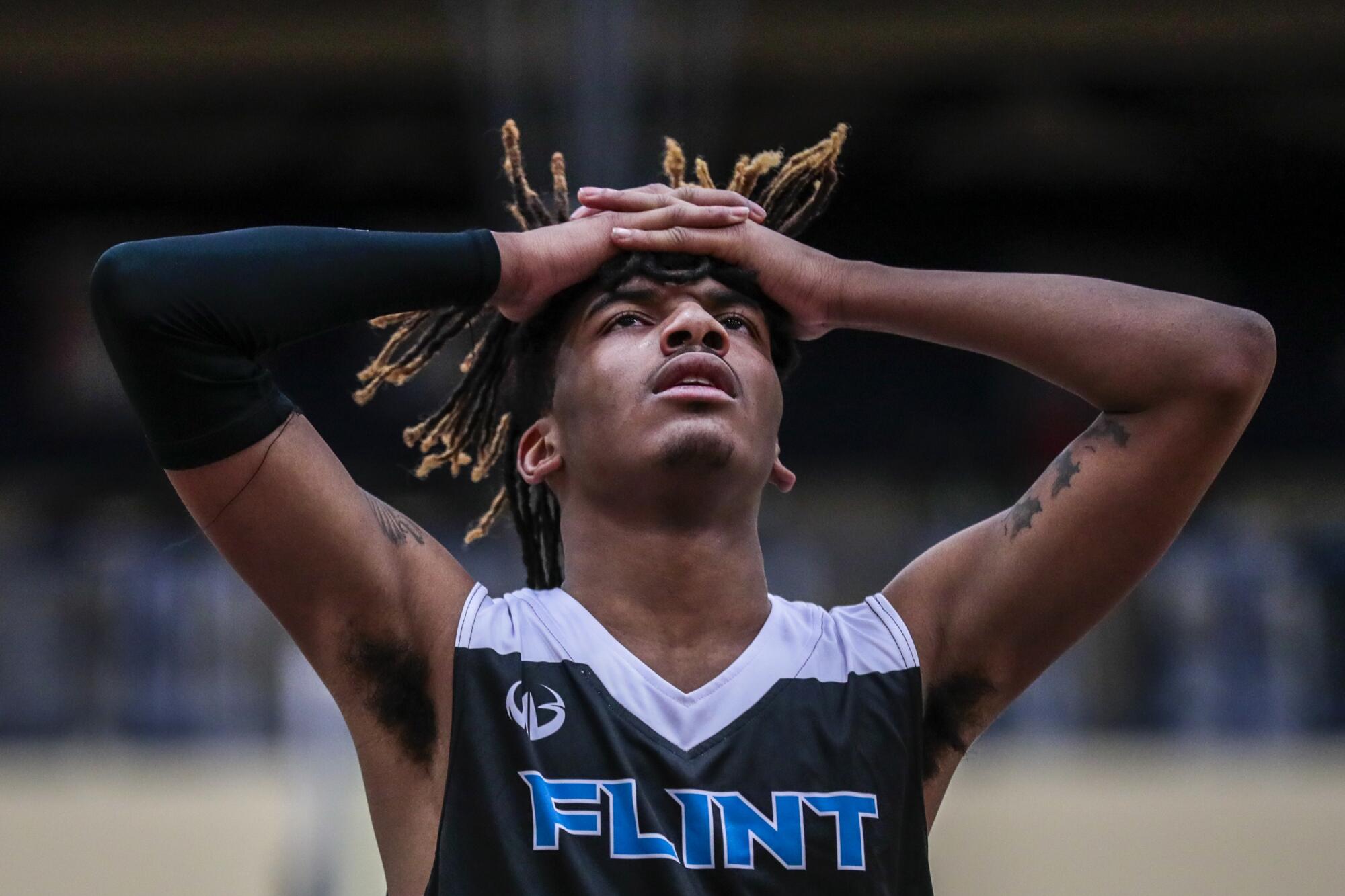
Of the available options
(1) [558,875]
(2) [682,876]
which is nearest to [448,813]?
(1) [558,875]

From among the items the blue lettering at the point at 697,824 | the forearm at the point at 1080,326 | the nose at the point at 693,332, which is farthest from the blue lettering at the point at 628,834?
the forearm at the point at 1080,326

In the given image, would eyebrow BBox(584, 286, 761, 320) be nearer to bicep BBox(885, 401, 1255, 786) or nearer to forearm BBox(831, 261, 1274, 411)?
forearm BBox(831, 261, 1274, 411)

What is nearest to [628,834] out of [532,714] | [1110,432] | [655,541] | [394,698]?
[532,714]

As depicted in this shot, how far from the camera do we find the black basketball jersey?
2197 mm

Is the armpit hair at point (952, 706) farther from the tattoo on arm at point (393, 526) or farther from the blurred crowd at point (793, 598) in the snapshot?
the blurred crowd at point (793, 598)

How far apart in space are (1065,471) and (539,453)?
0.86 meters

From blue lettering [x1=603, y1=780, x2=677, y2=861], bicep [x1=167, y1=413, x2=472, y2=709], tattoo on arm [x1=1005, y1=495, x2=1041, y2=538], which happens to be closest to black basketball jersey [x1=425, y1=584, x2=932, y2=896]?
blue lettering [x1=603, y1=780, x2=677, y2=861]

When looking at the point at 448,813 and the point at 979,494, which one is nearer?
the point at 448,813

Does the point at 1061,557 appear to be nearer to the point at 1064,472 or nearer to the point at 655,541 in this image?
the point at 1064,472

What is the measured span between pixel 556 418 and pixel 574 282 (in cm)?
24

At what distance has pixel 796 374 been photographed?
9617 mm

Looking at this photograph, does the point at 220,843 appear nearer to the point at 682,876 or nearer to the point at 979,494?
the point at 979,494

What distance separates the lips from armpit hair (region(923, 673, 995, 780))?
1.82 feet

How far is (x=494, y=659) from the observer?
2.36 m
